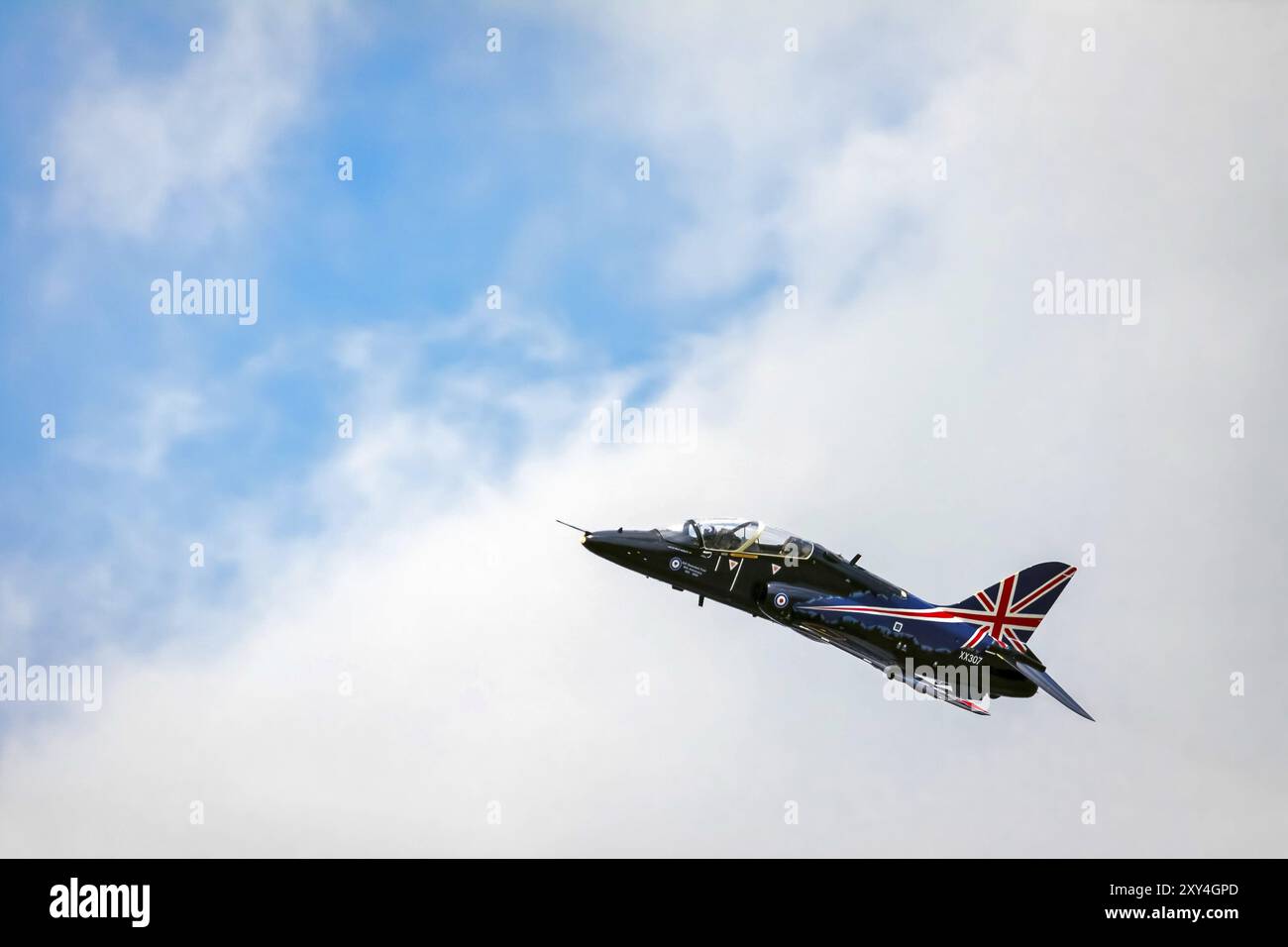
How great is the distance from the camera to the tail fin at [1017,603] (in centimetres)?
6569

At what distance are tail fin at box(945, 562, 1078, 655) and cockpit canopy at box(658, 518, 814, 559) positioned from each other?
6766mm

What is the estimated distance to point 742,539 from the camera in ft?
212

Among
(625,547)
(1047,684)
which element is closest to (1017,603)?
(1047,684)

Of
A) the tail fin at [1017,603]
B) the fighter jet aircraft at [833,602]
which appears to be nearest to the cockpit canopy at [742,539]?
the fighter jet aircraft at [833,602]

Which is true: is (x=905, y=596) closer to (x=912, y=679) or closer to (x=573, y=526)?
(x=912, y=679)

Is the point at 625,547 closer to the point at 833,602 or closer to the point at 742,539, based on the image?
the point at 742,539

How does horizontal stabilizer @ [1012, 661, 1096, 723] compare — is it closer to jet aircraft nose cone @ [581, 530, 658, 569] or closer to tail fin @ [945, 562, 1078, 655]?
tail fin @ [945, 562, 1078, 655]

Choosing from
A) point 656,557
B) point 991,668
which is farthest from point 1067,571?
point 656,557

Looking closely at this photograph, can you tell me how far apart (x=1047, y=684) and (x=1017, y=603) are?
573 centimetres

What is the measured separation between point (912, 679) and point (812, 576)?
5.54 meters

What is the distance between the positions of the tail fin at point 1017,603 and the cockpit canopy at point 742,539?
6766mm

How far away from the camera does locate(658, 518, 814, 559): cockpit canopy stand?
211 feet
